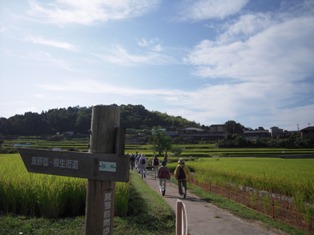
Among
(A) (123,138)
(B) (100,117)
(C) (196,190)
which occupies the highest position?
(B) (100,117)

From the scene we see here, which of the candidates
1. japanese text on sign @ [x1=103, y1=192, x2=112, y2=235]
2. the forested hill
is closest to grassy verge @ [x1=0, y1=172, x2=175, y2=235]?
japanese text on sign @ [x1=103, y1=192, x2=112, y2=235]

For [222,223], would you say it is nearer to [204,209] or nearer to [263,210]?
[204,209]

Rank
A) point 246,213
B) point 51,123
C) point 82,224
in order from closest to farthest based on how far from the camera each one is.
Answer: point 82,224
point 246,213
point 51,123

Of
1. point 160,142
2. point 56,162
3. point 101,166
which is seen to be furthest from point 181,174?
point 160,142

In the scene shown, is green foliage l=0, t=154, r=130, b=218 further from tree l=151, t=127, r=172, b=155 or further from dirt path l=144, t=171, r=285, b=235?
tree l=151, t=127, r=172, b=155

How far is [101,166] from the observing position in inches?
109

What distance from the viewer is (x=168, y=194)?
12.1m

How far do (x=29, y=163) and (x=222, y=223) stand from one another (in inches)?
230

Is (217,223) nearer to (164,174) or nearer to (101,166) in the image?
(164,174)

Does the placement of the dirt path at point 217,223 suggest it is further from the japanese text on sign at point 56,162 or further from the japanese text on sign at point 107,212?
the japanese text on sign at point 56,162

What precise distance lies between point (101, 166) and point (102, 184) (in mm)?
196

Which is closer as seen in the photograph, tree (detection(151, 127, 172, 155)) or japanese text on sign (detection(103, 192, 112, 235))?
japanese text on sign (detection(103, 192, 112, 235))

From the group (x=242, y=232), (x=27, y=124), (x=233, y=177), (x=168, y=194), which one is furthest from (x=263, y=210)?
(x=27, y=124)

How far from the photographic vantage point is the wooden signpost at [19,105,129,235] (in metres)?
2.76
